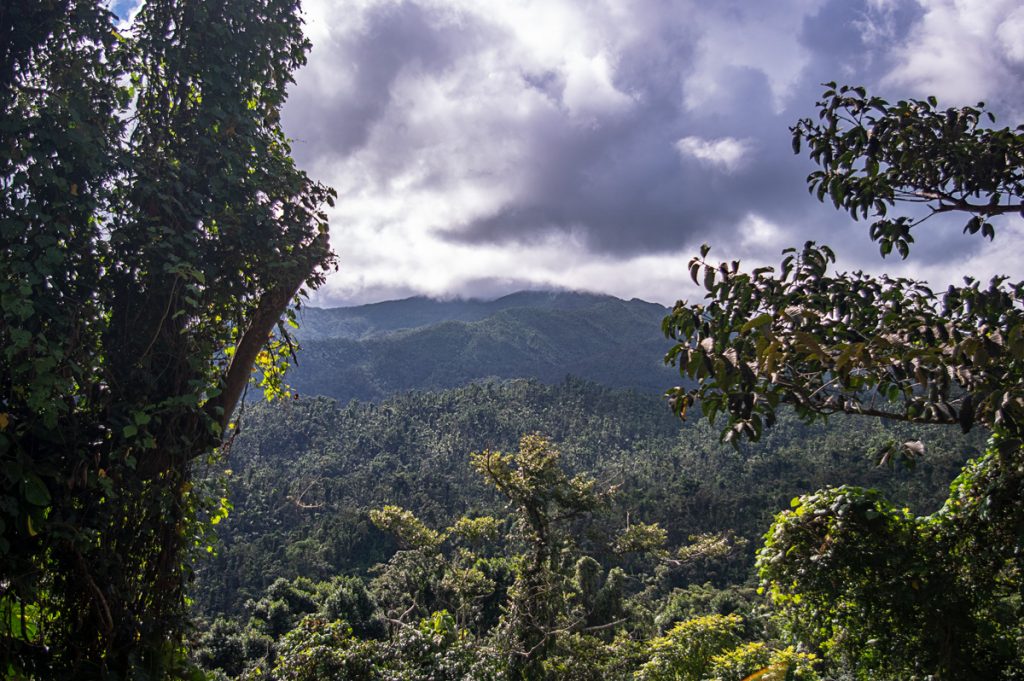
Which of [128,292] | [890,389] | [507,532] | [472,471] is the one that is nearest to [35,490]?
[128,292]

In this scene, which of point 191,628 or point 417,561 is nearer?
point 191,628

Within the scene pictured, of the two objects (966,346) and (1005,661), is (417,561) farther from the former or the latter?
(966,346)

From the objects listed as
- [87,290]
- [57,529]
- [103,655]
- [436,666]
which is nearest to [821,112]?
[87,290]

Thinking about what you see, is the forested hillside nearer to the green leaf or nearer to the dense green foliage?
the dense green foliage

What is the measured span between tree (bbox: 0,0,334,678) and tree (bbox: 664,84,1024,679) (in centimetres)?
239

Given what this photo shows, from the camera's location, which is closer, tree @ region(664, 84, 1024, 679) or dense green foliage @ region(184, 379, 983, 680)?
tree @ region(664, 84, 1024, 679)

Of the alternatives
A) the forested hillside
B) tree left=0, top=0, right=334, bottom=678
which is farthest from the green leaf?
the forested hillside

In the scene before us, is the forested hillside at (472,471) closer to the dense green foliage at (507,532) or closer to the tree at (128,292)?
the dense green foliage at (507,532)

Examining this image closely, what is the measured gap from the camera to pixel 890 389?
8.46 feet

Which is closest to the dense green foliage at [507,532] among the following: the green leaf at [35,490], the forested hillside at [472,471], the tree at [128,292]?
the forested hillside at [472,471]

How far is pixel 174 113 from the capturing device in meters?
3.55

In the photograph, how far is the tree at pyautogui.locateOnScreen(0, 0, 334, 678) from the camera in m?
2.60

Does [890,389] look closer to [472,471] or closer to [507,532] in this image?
[507,532]

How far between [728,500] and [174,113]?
49499 millimetres
